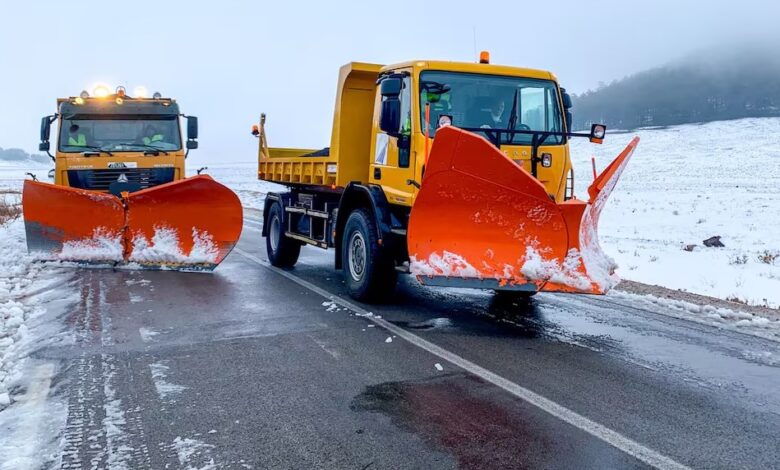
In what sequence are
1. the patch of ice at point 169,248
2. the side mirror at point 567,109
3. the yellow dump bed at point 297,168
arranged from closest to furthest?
the side mirror at point 567,109 → the yellow dump bed at point 297,168 → the patch of ice at point 169,248

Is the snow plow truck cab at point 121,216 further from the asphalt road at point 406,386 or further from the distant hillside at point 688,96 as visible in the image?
the distant hillside at point 688,96

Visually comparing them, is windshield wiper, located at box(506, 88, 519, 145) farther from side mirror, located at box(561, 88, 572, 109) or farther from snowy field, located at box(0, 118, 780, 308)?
snowy field, located at box(0, 118, 780, 308)

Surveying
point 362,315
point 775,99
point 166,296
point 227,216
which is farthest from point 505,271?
point 775,99

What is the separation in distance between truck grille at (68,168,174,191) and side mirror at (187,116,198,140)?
2.95ft

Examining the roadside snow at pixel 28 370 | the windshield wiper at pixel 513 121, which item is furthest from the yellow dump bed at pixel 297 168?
the roadside snow at pixel 28 370

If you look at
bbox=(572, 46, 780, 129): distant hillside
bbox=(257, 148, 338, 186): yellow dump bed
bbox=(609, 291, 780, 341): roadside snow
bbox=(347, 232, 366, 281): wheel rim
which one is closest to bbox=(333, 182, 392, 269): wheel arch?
bbox=(347, 232, 366, 281): wheel rim

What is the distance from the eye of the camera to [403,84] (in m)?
7.21

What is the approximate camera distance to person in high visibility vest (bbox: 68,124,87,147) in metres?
11.2

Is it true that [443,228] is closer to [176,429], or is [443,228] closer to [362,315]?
[362,315]

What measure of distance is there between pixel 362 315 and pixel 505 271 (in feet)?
5.50

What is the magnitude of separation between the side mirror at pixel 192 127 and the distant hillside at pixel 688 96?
7639cm

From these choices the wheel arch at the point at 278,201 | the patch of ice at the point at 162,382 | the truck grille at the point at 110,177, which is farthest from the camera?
the truck grille at the point at 110,177

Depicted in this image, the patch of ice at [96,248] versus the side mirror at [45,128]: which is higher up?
the side mirror at [45,128]

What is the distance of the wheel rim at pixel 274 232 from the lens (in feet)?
35.7
